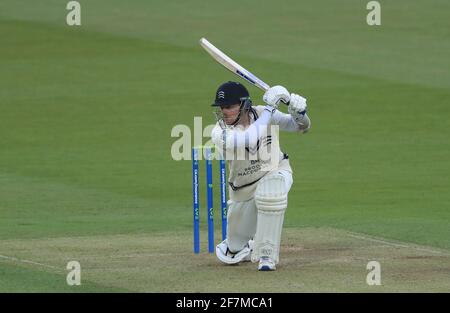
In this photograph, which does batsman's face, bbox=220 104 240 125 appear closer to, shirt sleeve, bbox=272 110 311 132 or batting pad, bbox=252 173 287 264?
shirt sleeve, bbox=272 110 311 132

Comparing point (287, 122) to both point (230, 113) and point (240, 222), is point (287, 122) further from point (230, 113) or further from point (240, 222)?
point (240, 222)

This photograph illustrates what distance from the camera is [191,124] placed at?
19.5 metres

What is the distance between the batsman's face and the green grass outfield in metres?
1.21

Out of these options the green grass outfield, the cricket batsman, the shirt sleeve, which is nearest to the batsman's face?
the cricket batsman

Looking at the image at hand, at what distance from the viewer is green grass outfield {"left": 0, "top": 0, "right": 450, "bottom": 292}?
32.9 ft

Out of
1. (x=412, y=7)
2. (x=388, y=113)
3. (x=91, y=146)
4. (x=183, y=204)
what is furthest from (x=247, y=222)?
(x=412, y=7)

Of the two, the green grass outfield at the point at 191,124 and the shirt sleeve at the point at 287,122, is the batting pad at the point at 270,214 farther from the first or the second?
the shirt sleeve at the point at 287,122

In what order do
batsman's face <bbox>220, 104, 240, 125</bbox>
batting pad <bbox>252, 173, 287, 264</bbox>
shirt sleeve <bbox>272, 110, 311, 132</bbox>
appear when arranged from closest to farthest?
batting pad <bbox>252, 173, 287, 264</bbox>
batsman's face <bbox>220, 104, 240, 125</bbox>
shirt sleeve <bbox>272, 110, 311, 132</bbox>

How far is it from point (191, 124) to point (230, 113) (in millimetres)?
9691

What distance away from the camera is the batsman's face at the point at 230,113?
384 inches

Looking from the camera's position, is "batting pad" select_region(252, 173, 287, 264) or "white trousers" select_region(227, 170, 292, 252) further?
"white trousers" select_region(227, 170, 292, 252)

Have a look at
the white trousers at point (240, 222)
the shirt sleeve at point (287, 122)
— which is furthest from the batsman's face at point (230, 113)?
the white trousers at point (240, 222)

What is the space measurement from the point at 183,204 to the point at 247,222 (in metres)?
4.27
